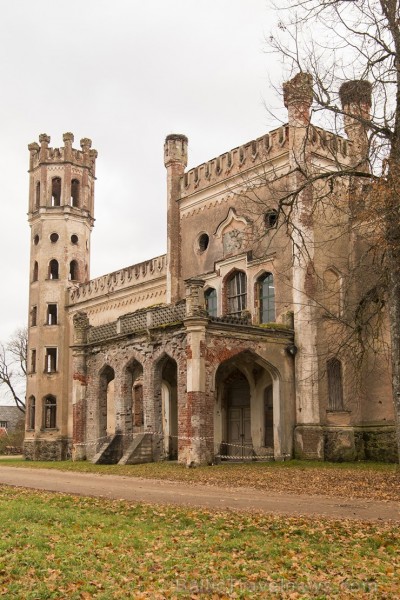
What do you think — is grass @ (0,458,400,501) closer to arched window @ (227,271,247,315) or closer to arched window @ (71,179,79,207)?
arched window @ (227,271,247,315)

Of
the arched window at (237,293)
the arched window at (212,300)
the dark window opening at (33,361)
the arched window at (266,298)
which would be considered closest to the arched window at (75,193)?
the dark window opening at (33,361)

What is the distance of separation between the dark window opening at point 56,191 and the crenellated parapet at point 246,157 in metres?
12.1

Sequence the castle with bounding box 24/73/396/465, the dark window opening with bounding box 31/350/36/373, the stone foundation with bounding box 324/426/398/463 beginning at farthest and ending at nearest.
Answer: the dark window opening with bounding box 31/350/36/373
the stone foundation with bounding box 324/426/398/463
the castle with bounding box 24/73/396/465

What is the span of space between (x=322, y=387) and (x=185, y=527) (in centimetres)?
1586

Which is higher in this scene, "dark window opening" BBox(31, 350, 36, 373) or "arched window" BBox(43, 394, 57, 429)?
"dark window opening" BBox(31, 350, 36, 373)

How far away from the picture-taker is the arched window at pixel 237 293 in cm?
2773

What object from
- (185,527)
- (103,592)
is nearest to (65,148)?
(185,527)

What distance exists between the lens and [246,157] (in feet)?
92.2

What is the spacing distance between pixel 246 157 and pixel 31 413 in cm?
1930

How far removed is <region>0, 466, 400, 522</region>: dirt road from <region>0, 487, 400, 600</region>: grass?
105cm

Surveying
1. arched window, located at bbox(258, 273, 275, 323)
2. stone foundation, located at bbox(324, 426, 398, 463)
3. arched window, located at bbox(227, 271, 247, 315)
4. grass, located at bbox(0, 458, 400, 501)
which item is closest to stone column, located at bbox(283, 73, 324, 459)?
stone foundation, located at bbox(324, 426, 398, 463)

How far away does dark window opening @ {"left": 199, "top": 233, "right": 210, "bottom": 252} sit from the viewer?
2966 cm

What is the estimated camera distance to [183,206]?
30719 mm

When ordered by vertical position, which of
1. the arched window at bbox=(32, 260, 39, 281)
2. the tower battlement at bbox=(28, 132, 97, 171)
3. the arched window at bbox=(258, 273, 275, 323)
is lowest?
the arched window at bbox=(258, 273, 275, 323)
